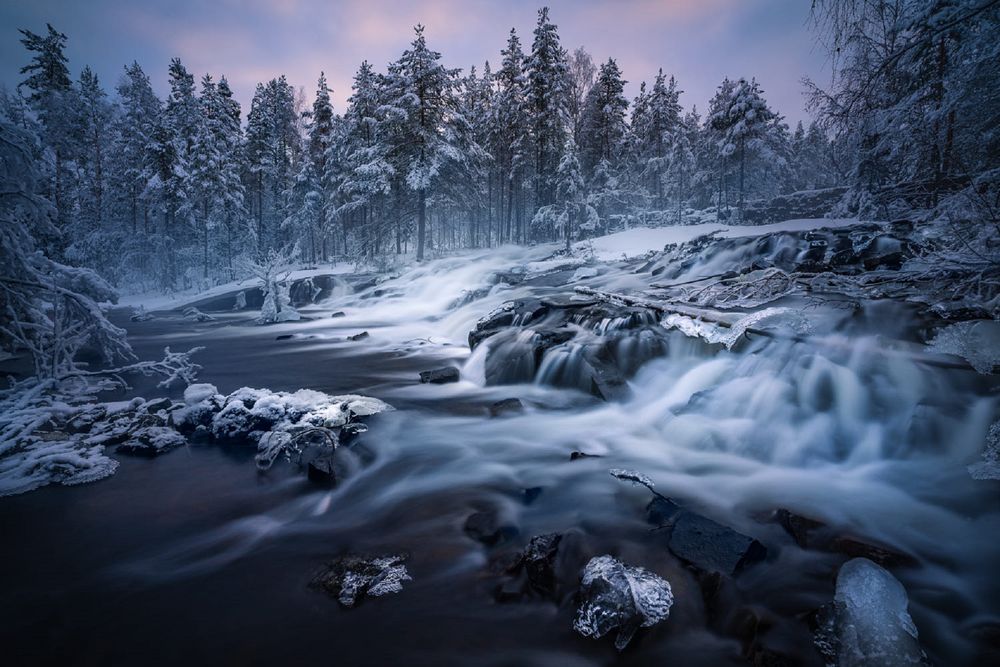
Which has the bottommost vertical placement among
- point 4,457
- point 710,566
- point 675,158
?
point 710,566

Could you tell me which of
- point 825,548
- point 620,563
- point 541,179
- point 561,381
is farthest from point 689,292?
point 541,179

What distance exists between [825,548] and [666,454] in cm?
226

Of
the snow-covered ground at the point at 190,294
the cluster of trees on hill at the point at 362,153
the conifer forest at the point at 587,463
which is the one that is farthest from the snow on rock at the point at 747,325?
the snow-covered ground at the point at 190,294

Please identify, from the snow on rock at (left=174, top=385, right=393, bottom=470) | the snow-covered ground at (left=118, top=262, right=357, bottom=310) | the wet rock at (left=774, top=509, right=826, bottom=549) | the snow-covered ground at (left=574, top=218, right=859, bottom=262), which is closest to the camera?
the wet rock at (left=774, top=509, right=826, bottom=549)

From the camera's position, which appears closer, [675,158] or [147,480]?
[147,480]

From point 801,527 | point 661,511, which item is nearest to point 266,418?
point 661,511

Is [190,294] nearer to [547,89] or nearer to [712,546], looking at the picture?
[547,89]

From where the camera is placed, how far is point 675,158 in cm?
3541

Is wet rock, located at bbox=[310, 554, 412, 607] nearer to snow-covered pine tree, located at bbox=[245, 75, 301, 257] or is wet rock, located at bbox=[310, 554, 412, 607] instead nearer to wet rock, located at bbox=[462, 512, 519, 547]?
wet rock, located at bbox=[462, 512, 519, 547]

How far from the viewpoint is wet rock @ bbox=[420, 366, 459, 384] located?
953 cm

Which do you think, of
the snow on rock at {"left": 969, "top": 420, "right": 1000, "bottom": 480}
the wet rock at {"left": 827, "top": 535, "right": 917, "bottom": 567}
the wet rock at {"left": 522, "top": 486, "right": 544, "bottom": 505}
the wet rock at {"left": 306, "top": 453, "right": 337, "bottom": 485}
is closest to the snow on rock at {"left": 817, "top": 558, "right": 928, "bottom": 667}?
the wet rock at {"left": 827, "top": 535, "right": 917, "bottom": 567}

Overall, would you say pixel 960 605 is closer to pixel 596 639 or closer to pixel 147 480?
pixel 596 639

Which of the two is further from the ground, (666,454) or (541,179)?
(541,179)

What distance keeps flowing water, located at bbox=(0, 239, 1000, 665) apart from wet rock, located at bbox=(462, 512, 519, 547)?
0.12 meters
